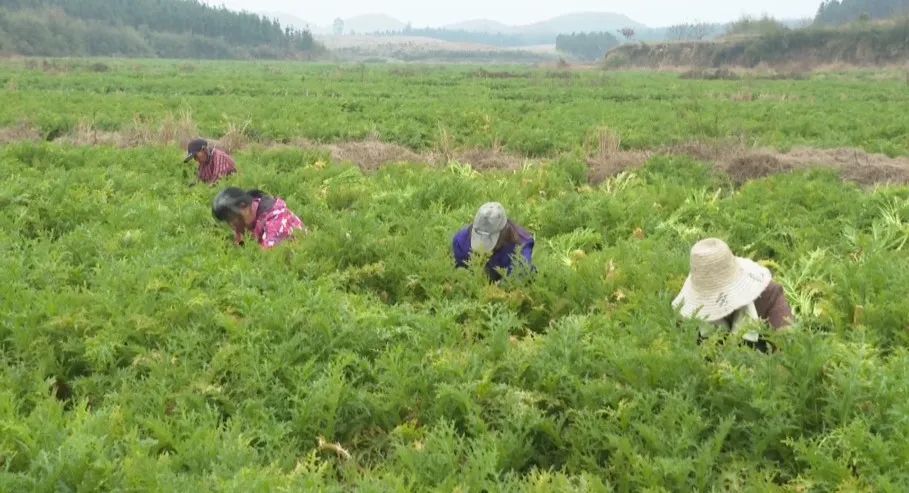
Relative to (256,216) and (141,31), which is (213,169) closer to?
(256,216)

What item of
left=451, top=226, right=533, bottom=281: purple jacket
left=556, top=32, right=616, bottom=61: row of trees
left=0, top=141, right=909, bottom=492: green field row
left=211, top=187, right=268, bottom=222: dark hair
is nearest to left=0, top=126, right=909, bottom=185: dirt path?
left=0, top=141, right=909, bottom=492: green field row

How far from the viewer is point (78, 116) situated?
58.3ft

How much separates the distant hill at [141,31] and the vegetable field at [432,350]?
7856cm

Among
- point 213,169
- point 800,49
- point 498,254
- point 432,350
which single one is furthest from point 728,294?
point 800,49

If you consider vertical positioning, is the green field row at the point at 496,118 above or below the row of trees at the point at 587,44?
above

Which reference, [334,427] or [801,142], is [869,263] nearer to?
[334,427]

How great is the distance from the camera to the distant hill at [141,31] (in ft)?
257

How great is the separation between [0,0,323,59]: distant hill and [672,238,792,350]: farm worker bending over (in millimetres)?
82772

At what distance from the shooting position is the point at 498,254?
596 cm

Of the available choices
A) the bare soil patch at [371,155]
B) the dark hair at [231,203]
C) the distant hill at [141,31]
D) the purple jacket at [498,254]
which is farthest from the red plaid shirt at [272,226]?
the distant hill at [141,31]

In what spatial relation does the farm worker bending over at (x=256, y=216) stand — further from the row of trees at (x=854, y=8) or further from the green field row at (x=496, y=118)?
the row of trees at (x=854, y=8)

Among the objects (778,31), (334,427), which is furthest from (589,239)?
(778,31)

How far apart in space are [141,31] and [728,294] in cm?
12068

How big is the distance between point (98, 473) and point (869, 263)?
5.45 m
